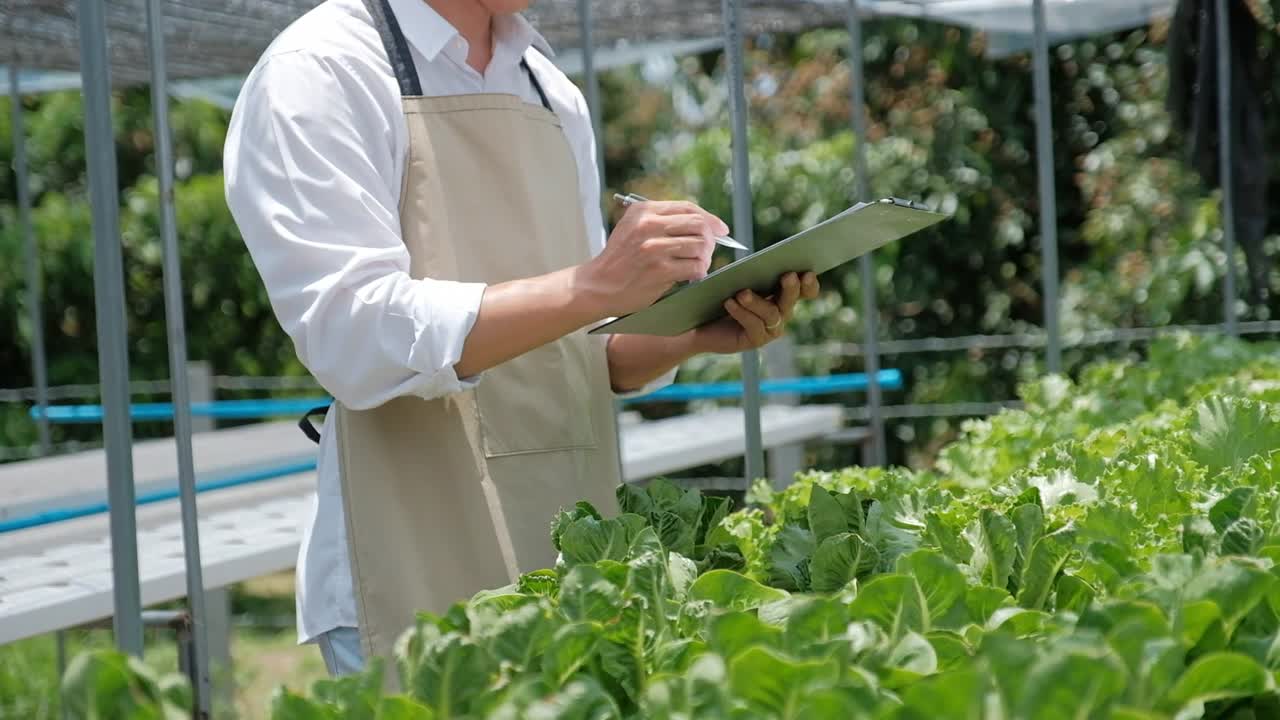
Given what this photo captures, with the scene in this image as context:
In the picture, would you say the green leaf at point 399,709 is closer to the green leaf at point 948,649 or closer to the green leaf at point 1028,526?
the green leaf at point 948,649

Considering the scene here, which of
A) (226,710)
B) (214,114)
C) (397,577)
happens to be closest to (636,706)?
(397,577)

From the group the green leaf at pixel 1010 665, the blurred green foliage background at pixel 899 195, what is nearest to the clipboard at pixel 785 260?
the green leaf at pixel 1010 665

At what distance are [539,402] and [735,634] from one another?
0.85 metres

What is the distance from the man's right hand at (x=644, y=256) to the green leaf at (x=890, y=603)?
0.55 metres

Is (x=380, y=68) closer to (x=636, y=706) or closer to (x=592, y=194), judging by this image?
(x=592, y=194)

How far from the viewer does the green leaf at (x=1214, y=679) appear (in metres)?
0.71

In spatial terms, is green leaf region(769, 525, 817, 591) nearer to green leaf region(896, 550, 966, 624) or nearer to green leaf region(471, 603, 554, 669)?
green leaf region(896, 550, 966, 624)

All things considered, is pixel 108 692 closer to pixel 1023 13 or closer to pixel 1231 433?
pixel 1231 433

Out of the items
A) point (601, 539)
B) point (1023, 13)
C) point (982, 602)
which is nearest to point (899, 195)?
point (1023, 13)

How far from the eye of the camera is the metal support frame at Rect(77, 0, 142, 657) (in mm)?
1623

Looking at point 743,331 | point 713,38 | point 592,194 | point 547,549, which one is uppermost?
point 713,38

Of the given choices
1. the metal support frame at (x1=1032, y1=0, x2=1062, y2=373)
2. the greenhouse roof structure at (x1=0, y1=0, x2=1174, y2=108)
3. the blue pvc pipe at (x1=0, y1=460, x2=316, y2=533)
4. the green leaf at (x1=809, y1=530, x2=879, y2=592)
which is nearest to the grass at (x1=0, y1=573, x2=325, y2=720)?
the blue pvc pipe at (x1=0, y1=460, x2=316, y2=533)

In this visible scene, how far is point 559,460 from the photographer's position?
1622 millimetres

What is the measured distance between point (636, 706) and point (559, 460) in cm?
78
